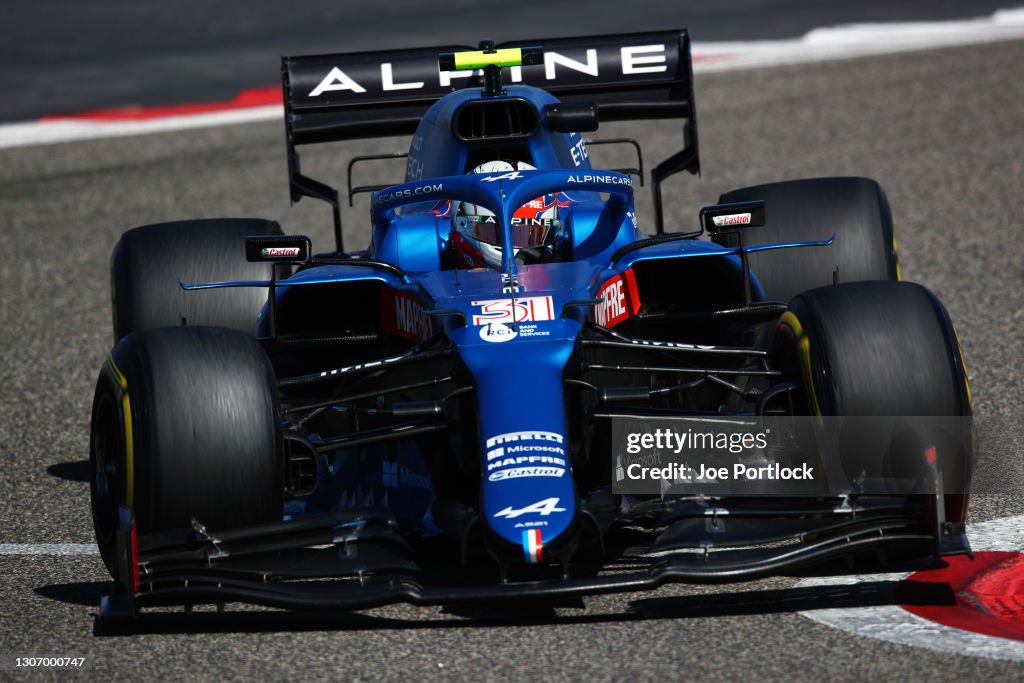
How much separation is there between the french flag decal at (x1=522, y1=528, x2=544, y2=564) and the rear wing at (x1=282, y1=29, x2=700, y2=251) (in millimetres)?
3684

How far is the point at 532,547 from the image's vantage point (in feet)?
15.0

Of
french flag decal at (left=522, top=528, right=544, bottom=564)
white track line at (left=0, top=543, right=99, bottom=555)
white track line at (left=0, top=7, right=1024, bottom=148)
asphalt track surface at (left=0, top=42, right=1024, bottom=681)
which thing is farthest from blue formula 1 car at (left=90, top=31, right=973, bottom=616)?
white track line at (left=0, top=7, right=1024, bottom=148)

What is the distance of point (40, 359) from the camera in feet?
29.1

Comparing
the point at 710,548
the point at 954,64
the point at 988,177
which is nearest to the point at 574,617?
the point at 710,548

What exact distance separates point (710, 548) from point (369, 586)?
38.3 inches

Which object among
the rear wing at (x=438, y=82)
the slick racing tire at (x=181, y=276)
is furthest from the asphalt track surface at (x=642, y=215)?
the rear wing at (x=438, y=82)

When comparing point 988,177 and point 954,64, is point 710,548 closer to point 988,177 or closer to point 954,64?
point 988,177

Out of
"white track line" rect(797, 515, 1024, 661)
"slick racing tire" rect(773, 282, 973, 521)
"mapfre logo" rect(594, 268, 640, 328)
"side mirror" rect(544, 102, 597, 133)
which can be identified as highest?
"side mirror" rect(544, 102, 597, 133)

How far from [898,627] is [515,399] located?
129 cm

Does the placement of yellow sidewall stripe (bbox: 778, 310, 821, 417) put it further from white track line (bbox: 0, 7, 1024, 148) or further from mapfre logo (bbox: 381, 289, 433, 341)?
white track line (bbox: 0, 7, 1024, 148)

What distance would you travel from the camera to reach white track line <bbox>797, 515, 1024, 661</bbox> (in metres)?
4.41

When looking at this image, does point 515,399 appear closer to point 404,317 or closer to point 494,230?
point 404,317

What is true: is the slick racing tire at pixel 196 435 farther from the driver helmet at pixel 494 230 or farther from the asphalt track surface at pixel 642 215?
the driver helmet at pixel 494 230

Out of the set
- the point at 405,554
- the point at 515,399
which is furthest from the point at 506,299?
the point at 405,554
